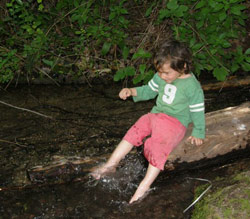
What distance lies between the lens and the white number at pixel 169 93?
9.19 ft

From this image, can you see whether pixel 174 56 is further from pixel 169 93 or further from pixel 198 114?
pixel 198 114

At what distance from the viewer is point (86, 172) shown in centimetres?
290

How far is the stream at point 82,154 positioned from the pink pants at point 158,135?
30cm

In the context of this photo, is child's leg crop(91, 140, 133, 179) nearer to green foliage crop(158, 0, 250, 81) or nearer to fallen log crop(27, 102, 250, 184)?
fallen log crop(27, 102, 250, 184)

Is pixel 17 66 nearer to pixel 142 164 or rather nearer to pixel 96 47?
pixel 96 47

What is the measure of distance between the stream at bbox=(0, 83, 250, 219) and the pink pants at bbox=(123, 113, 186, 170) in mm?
298

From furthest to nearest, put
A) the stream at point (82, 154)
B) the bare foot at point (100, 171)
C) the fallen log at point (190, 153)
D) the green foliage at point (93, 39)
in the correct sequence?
1. the green foliage at point (93, 39)
2. the bare foot at point (100, 171)
3. the fallen log at point (190, 153)
4. the stream at point (82, 154)

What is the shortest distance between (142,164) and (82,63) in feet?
9.59

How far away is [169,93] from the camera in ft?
9.28

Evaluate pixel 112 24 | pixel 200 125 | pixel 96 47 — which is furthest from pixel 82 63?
pixel 200 125

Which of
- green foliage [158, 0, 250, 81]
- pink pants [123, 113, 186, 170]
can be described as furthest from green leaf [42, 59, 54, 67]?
pink pants [123, 113, 186, 170]

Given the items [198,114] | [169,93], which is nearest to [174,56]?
[169,93]

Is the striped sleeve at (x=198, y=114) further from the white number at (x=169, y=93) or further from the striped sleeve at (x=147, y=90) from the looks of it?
the striped sleeve at (x=147, y=90)

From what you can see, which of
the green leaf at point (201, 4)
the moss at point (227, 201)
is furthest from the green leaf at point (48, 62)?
the moss at point (227, 201)
